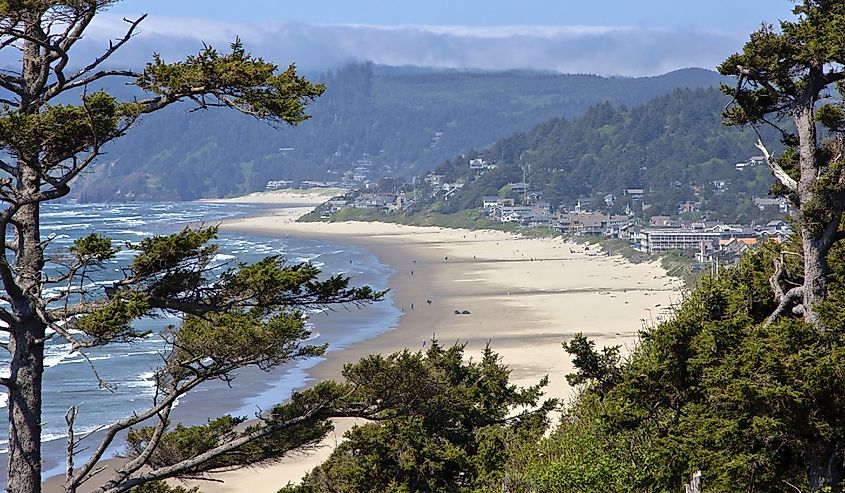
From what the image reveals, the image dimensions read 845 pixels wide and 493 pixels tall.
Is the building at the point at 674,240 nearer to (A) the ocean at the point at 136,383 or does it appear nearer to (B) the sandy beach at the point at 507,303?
(B) the sandy beach at the point at 507,303

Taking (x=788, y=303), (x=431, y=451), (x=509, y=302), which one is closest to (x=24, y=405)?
(x=431, y=451)

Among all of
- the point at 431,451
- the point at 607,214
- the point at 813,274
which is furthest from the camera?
the point at 607,214

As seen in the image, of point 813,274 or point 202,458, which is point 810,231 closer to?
point 813,274

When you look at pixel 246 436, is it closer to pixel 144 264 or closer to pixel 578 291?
pixel 144 264

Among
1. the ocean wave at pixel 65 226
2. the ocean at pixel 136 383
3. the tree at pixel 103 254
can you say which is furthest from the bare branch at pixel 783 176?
the ocean wave at pixel 65 226

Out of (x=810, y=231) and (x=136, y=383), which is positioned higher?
(x=810, y=231)

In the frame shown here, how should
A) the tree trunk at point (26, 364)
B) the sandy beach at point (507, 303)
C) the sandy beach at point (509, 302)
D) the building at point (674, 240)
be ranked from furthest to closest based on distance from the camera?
the building at point (674, 240)
the sandy beach at point (509, 302)
the sandy beach at point (507, 303)
the tree trunk at point (26, 364)
